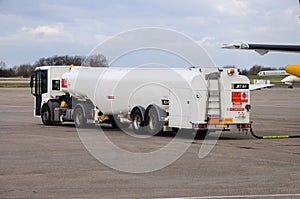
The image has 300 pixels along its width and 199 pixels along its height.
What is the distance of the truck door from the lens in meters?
29.5

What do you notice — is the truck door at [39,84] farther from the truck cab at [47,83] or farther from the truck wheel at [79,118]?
the truck wheel at [79,118]

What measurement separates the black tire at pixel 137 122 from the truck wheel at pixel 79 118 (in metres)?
3.08

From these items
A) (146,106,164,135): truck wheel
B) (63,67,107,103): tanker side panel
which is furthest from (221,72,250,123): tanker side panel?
(63,67,107,103): tanker side panel

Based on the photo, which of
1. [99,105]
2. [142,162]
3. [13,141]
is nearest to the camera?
[142,162]

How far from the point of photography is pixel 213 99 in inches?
842

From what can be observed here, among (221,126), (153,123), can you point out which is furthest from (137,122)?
(221,126)

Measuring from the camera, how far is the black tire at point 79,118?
26.1m

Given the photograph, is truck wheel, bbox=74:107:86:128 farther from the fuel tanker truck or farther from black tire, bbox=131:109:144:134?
black tire, bbox=131:109:144:134

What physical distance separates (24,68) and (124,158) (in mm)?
94721

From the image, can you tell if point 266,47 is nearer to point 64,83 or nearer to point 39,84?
point 64,83

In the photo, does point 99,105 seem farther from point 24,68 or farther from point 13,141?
point 24,68

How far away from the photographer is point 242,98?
859 inches

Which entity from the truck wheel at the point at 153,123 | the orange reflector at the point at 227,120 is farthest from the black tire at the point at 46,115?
the orange reflector at the point at 227,120

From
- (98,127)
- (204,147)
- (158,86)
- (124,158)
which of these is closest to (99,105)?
(98,127)
